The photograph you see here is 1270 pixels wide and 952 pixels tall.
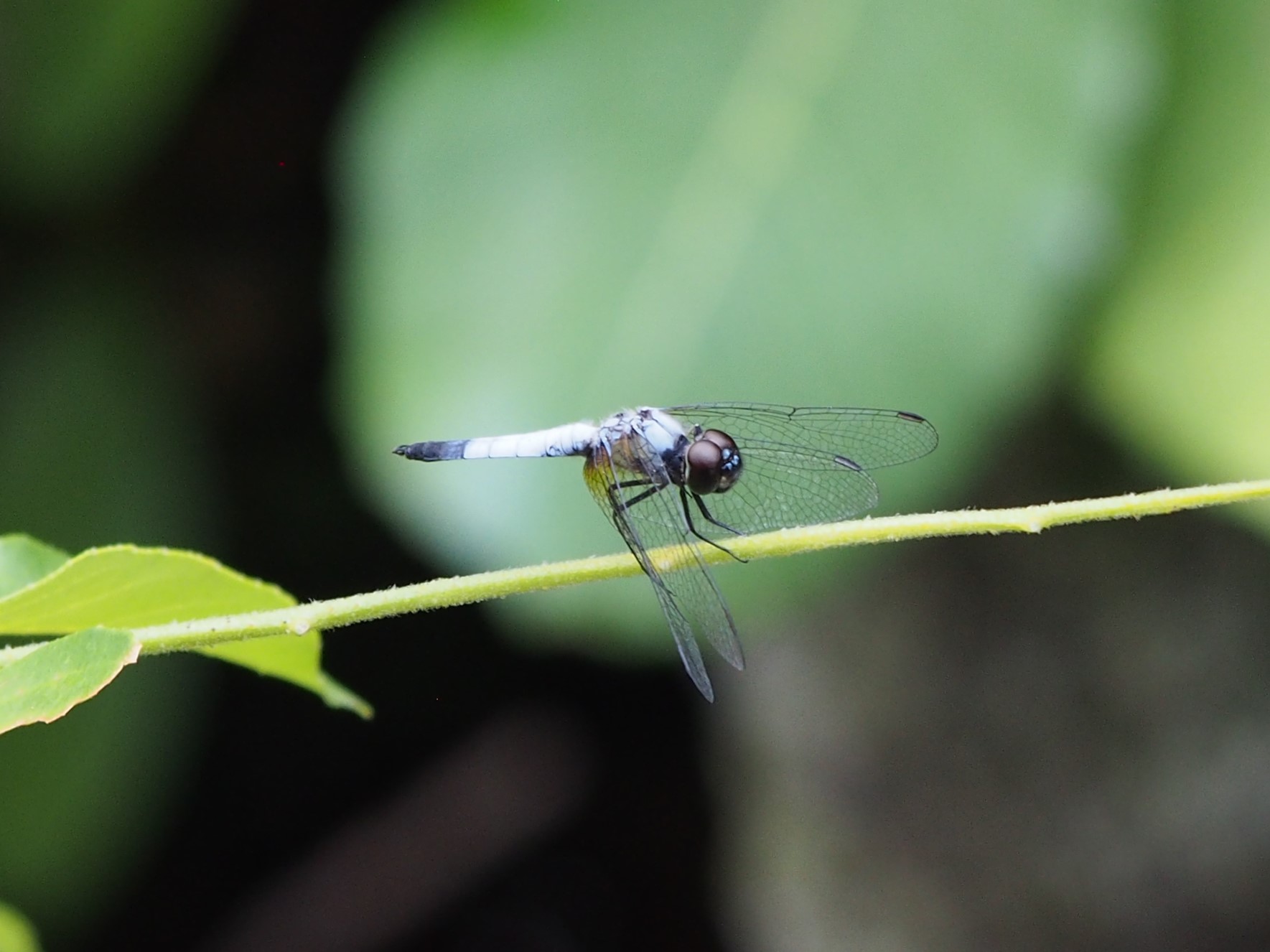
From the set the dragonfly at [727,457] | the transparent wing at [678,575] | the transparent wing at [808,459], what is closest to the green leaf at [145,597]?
the transparent wing at [678,575]

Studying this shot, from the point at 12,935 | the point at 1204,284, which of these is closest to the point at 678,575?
the point at 12,935

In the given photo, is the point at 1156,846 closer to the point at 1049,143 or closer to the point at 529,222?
the point at 1049,143

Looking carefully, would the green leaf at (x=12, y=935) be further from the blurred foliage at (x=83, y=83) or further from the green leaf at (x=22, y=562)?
the blurred foliage at (x=83, y=83)

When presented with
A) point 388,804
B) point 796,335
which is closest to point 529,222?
point 796,335

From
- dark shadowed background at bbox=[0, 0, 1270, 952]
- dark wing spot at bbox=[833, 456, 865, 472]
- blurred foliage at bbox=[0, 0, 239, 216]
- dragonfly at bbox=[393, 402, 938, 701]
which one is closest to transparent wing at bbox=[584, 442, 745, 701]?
dragonfly at bbox=[393, 402, 938, 701]

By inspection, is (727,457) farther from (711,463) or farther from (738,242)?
(738,242)
